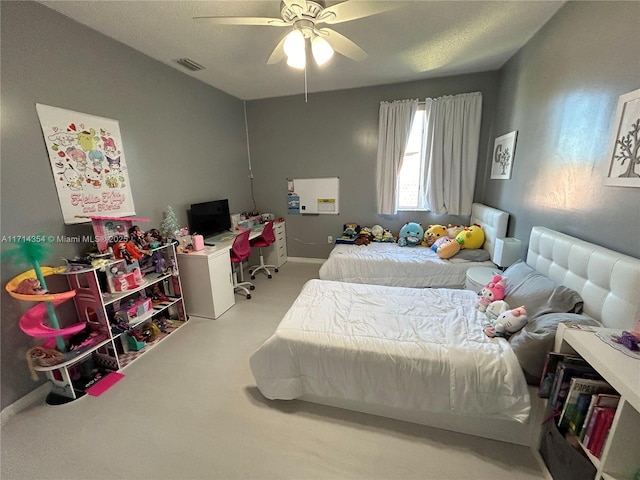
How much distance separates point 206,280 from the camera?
2.67 metres

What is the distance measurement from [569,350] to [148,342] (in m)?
A: 3.10

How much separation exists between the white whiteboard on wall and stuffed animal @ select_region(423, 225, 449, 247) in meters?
1.42

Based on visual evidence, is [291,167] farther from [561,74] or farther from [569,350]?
[569,350]

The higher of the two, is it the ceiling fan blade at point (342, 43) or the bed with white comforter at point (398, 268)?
the ceiling fan blade at point (342, 43)

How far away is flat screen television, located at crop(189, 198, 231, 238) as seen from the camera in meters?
3.10

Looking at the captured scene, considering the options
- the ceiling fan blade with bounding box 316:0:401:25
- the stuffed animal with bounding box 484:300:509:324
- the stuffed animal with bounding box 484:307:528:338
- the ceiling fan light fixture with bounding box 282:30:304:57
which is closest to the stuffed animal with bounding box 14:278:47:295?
the ceiling fan light fixture with bounding box 282:30:304:57

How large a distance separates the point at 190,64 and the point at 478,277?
3.74m

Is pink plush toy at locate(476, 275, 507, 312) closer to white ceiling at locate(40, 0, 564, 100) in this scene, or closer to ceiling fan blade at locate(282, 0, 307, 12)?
white ceiling at locate(40, 0, 564, 100)

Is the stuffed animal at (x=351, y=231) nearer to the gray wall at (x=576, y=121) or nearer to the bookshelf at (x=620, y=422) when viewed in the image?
the gray wall at (x=576, y=121)

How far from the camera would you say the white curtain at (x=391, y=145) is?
3.51 m

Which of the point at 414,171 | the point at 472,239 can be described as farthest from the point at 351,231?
the point at 472,239

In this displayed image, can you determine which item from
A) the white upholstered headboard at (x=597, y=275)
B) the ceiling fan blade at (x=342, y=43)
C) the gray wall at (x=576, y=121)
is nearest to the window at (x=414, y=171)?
the gray wall at (x=576, y=121)

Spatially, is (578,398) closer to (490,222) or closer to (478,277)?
(478,277)

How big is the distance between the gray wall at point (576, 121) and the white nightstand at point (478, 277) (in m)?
0.46
